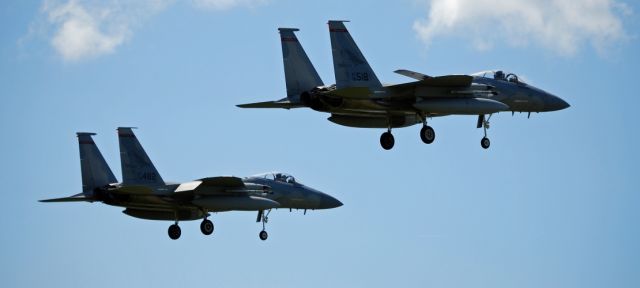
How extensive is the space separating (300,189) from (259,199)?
10.4 ft

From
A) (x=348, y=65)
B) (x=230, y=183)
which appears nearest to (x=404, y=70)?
(x=348, y=65)

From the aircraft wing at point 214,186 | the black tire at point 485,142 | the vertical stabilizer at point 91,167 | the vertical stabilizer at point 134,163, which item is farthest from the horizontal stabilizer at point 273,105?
the vertical stabilizer at point 91,167

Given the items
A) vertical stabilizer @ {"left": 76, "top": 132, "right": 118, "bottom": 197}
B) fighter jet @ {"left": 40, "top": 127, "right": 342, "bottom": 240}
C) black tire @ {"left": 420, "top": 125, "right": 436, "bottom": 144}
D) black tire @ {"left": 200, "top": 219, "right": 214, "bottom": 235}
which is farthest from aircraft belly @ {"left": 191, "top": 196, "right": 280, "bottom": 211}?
black tire @ {"left": 420, "top": 125, "right": 436, "bottom": 144}

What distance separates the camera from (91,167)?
59.7 meters

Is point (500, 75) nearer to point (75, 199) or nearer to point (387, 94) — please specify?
point (387, 94)

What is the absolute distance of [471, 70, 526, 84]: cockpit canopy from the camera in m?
51.8

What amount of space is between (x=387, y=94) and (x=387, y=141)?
2825mm

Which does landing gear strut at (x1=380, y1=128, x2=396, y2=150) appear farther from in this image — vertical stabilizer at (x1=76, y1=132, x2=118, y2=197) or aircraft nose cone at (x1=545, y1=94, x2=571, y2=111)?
vertical stabilizer at (x1=76, y1=132, x2=118, y2=197)

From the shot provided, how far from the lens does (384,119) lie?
5134cm

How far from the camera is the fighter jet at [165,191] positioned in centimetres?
5819

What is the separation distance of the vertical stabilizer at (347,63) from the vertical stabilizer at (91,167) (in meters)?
14.5

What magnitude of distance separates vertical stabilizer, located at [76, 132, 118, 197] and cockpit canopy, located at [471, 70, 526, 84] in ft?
52.1

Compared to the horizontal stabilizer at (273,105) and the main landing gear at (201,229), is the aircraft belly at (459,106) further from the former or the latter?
the main landing gear at (201,229)

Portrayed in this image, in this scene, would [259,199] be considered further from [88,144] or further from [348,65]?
[348,65]
